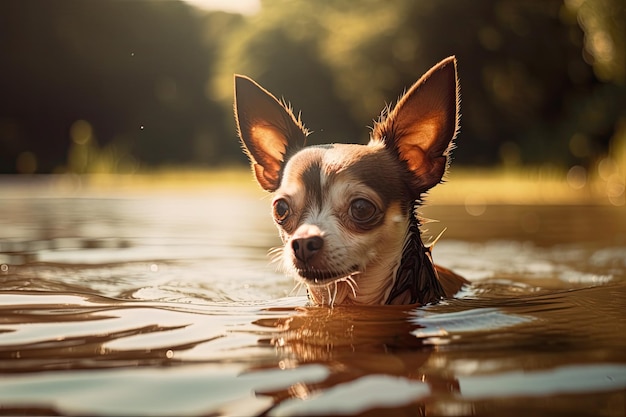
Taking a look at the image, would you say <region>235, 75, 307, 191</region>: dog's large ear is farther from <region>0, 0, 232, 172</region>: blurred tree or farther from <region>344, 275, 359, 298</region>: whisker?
<region>0, 0, 232, 172</region>: blurred tree

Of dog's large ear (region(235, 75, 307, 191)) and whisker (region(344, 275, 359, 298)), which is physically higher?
dog's large ear (region(235, 75, 307, 191))

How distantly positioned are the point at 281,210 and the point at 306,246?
547 mm

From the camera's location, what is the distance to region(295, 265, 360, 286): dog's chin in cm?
439

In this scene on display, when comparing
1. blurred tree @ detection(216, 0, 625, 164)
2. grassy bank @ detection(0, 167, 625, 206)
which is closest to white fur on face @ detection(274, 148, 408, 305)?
grassy bank @ detection(0, 167, 625, 206)

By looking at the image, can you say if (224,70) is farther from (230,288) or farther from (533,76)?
(230,288)

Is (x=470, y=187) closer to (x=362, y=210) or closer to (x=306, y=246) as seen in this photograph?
(x=362, y=210)

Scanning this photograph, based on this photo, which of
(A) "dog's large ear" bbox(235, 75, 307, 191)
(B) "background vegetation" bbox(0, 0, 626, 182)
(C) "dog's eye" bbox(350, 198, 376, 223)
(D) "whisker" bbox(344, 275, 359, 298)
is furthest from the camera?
(B) "background vegetation" bbox(0, 0, 626, 182)

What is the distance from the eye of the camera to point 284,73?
41.2 m

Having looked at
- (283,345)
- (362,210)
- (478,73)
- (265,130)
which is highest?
(478,73)

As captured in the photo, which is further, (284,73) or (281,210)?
(284,73)

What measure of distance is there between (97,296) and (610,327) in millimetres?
2873

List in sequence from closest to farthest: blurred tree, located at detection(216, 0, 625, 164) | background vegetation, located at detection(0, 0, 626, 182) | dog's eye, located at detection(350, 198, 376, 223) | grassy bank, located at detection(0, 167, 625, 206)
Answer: dog's eye, located at detection(350, 198, 376, 223), grassy bank, located at detection(0, 167, 625, 206), blurred tree, located at detection(216, 0, 625, 164), background vegetation, located at detection(0, 0, 626, 182)

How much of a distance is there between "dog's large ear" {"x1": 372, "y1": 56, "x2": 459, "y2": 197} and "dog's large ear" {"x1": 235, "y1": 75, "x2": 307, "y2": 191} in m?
0.63

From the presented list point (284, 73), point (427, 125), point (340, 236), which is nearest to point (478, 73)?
point (284, 73)
